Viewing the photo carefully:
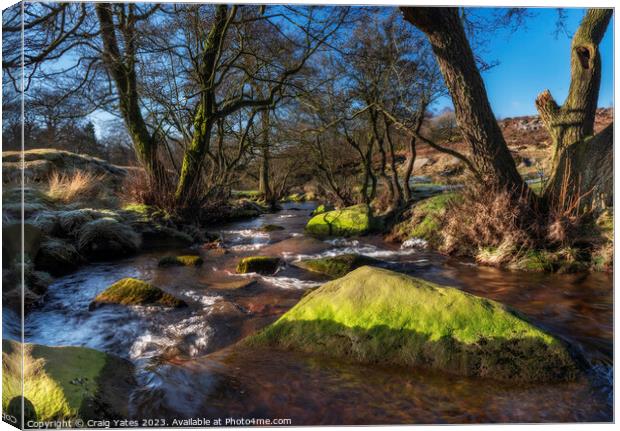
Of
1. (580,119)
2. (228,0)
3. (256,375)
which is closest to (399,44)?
(580,119)

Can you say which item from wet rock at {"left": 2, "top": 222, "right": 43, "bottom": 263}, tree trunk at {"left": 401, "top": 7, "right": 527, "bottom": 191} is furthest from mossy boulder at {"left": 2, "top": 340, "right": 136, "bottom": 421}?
tree trunk at {"left": 401, "top": 7, "right": 527, "bottom": 191}

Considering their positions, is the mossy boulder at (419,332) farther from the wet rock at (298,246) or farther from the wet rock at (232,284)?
the wet rock at (298,246)

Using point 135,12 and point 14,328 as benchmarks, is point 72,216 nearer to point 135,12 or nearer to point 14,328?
point 135,12

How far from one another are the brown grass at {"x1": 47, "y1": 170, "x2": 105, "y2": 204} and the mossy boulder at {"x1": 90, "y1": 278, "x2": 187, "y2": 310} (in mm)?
2393

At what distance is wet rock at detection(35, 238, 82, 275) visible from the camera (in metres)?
3.65

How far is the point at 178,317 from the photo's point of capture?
3.15m

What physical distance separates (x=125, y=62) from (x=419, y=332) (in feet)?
12.4

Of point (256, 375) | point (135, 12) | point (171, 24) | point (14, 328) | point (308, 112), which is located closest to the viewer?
point (14, 328)

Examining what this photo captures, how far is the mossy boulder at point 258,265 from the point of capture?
4.39 metres

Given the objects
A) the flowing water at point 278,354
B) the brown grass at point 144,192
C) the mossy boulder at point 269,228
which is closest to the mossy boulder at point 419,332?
the flowing water at point 278,354

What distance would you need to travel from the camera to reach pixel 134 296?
10.9ft

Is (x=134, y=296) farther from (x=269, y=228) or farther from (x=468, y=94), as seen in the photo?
(x=468, y=94)

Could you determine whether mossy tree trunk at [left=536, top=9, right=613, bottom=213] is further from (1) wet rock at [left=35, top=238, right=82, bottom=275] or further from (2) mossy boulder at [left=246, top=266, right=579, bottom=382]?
(1) wet rock at [left=35, top=238, right=82, bottom=275]

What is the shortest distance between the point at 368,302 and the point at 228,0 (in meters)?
2.11
